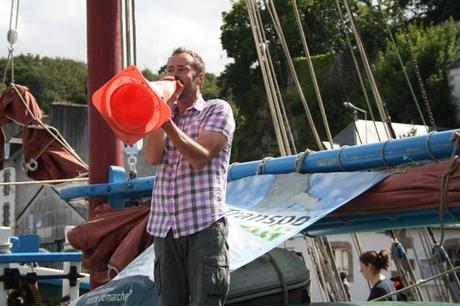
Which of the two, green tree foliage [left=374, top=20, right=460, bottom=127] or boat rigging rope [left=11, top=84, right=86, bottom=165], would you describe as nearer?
boat rigging rope [left=11, top=84, right=86, bottom=165]

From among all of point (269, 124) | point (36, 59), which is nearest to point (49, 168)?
point (269, 124)

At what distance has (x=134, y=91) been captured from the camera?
8.94 feet

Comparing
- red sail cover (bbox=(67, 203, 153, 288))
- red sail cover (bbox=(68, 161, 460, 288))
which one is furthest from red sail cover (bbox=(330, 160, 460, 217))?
red sail cover (bbox=(67, 203, 153, 288))

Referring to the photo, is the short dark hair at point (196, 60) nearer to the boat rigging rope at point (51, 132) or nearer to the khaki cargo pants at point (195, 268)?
the khaki cargo pants at point (195, 268)

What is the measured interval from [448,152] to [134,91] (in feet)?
4.77

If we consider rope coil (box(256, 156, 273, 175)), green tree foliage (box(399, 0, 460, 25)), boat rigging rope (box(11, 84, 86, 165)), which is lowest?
rope coil (box(256, 156, 273, 175))

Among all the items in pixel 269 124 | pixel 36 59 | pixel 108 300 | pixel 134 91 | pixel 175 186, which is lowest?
pixel 108 300

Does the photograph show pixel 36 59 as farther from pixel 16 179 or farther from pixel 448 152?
pixel 448 152

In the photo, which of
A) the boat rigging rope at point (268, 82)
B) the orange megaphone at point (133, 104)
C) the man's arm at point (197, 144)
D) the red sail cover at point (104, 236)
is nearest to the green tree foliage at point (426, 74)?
the boat rigging rope at point (268, 82)

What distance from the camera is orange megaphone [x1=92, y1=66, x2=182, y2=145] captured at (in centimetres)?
268

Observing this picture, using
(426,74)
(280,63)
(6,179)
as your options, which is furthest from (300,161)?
(280,63)

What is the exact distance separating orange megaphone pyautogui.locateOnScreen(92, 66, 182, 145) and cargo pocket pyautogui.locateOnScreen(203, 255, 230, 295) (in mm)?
498

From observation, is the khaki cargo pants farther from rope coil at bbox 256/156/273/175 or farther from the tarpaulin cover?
rope coil at bbox 256/156/273/175

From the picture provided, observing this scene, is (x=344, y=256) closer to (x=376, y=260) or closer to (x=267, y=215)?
(x=376, y=260)
